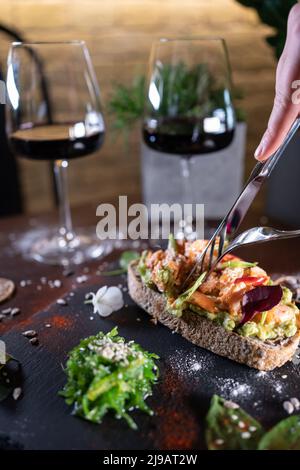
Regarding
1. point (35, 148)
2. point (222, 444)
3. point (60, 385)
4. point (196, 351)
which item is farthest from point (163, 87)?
point (222, 444)

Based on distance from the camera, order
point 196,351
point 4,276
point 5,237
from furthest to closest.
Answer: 1. point 5,237
2. point 4,276
3. point 196,351

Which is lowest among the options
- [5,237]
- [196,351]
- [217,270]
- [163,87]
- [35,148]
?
[5,237]

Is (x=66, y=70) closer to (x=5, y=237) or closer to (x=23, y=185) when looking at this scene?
(x=5, y=237)

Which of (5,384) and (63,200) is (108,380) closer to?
(5,384)

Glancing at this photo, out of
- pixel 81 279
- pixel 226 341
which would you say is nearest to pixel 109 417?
pixel 226 341

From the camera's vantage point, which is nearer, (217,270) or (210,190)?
(217,270)

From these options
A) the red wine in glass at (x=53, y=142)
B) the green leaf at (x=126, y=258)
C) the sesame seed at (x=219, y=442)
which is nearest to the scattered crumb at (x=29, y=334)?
the green leaf at (x=126, y=258)

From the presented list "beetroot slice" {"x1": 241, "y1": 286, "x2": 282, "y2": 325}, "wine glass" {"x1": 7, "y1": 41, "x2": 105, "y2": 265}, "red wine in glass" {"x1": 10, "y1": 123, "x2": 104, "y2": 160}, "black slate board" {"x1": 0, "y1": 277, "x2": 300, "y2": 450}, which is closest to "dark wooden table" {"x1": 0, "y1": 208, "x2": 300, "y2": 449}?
"black slate board" {"x1": 0, "y1": 277, "x2": 300, "y2": 450}
